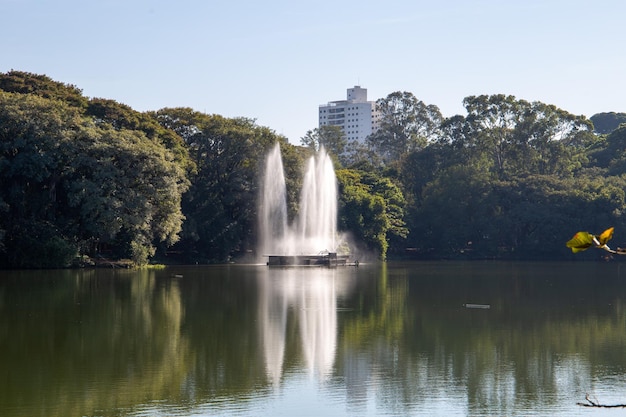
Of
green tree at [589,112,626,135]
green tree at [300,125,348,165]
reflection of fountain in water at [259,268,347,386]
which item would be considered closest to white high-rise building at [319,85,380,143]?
green tree at [589,112,626,135]

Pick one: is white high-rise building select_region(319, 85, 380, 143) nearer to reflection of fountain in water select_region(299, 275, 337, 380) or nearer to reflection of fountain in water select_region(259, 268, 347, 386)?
reflection of fountain in water select_region(259, 268, 347, 386)

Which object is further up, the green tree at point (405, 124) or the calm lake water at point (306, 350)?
the green tree at point (405, 124)

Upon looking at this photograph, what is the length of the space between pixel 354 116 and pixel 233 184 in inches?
4046

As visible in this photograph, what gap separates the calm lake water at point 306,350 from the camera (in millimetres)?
12844

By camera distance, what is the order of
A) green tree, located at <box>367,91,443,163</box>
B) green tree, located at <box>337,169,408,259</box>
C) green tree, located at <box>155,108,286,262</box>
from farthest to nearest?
green tree, located at <box>367,91,443,163</box>
green tree, located at <box>337,169,408,259</box>
green tree, located at <box>155,108,286,262</box>

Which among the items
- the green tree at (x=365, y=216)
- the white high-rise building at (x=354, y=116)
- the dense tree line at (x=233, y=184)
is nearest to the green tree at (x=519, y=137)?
the dense tree line at (x=233, y=184)

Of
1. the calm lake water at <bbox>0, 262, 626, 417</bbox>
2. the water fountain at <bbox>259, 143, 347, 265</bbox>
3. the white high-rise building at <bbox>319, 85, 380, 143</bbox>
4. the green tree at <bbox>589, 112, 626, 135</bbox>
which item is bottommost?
the calm lake water at <bbox>0, 262, 626, 417</bbox>

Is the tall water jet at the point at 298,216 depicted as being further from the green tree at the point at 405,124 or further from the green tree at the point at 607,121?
the green tree at the point at 607,121

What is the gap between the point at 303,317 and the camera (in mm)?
23250

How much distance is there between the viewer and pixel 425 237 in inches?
2672

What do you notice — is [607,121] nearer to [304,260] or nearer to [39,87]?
[304,260]

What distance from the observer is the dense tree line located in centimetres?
4091

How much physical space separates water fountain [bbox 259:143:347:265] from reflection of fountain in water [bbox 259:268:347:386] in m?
13.1

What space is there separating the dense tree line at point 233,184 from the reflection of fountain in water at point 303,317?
344 inches
